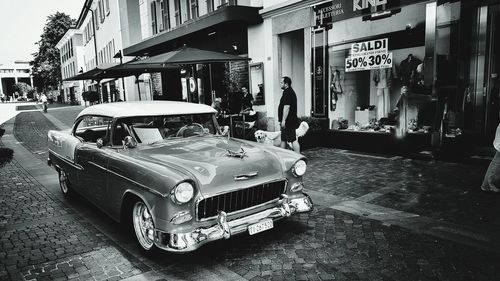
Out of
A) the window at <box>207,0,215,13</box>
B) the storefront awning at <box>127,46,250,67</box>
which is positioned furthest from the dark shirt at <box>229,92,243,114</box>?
the window at <box>207,0,215,13</box>

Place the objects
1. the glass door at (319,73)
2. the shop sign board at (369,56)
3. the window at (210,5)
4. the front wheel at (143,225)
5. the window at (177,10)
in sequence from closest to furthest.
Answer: the front wheel at (143,225) → the shop sign board at (369,56) → the glass door at (319,73) → the window at (210,5) → the window at (177,10)

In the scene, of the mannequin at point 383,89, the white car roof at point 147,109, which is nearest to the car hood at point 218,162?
the white car roof at point 147,109

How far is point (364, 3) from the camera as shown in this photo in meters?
8.73

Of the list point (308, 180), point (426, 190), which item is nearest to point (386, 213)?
point (426, 190)

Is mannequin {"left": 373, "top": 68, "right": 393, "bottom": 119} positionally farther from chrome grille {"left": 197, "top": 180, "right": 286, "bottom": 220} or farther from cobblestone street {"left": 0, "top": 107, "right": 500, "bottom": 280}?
chrome grille {"left": 197, "top": 180, "right": 286, "bottom": 220}

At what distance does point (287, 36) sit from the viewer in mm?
11305

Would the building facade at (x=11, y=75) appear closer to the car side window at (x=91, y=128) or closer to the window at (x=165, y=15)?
the window at (x=165, y=15)

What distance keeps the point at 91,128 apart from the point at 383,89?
279 inches

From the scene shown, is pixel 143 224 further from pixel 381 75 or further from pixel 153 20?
pixel 153 20

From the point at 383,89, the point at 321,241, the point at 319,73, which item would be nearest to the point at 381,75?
the point at 383,89

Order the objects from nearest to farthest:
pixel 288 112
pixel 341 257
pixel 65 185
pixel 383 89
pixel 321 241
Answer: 1. pixel 341 257
2. pixel 321 241
3. pixel 65 185
4. pixel 288 112
5. pixel 383 89

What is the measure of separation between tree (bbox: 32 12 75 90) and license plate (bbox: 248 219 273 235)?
66.5 metres

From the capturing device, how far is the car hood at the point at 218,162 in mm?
3607

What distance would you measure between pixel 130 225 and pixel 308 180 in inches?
139
